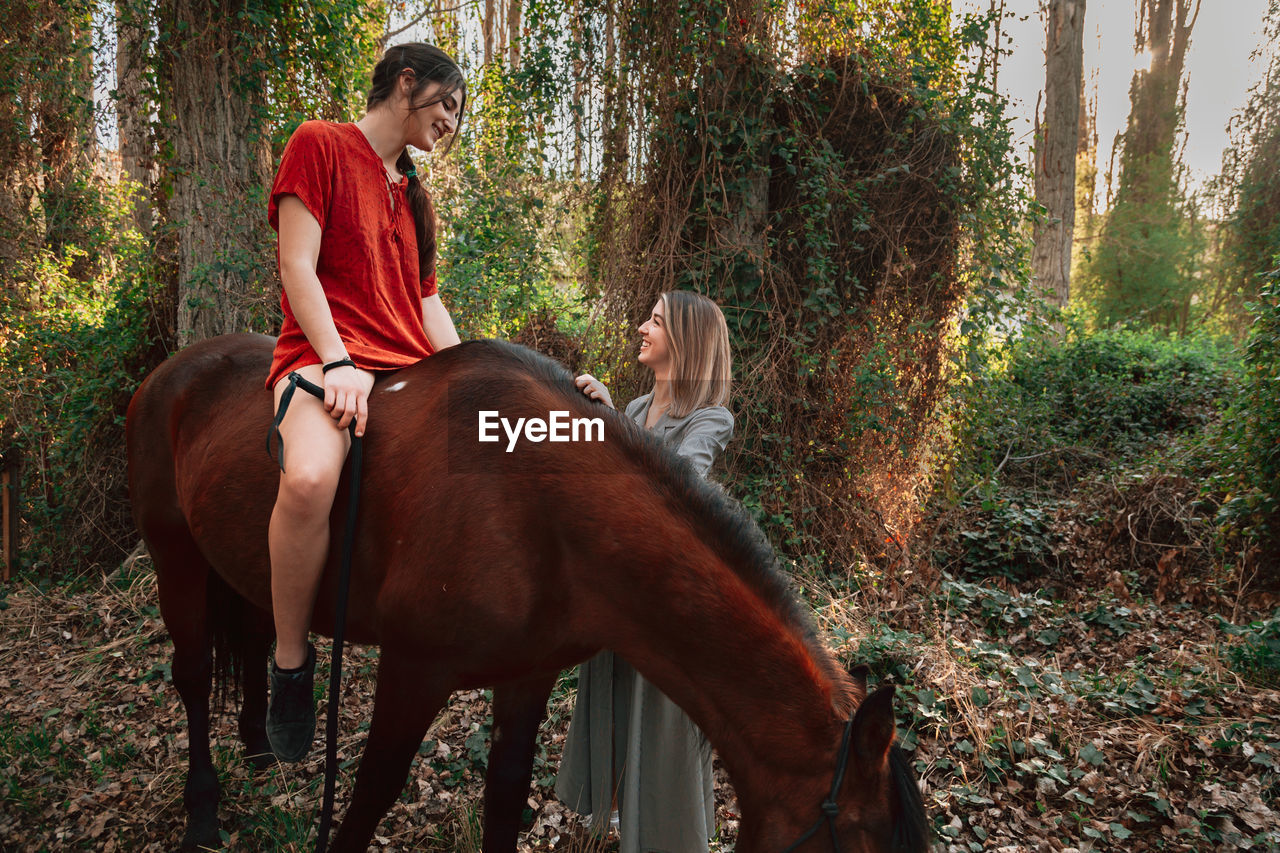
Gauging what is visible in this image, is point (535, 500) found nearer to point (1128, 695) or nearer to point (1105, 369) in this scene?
point (1128, 695)

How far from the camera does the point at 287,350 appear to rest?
81.7 inches

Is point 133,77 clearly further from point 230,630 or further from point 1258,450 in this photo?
point 1258,450

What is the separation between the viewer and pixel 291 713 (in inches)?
77.2

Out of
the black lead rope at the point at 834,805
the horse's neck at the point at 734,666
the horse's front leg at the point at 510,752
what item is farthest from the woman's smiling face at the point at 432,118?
the black lead rope at the point at 834,805

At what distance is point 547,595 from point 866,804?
32.5 inches

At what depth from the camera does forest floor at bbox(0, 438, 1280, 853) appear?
2814 millimetres

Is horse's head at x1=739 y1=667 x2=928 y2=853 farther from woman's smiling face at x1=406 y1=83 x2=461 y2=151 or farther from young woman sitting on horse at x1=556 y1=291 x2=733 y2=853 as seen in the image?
woman's smiling face at x1=406 y1=83 x2=461 y2=151

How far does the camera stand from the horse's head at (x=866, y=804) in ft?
4.38

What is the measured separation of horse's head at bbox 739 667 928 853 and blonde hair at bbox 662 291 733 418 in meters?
1.56

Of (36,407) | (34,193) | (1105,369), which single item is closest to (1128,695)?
(36,407)

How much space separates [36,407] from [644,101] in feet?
18.3

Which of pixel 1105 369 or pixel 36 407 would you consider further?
pixel 1105 369

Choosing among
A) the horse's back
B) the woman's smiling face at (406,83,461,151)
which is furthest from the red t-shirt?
the horse's back

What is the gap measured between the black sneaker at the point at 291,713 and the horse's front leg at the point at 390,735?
0.87 feet
